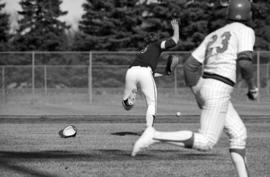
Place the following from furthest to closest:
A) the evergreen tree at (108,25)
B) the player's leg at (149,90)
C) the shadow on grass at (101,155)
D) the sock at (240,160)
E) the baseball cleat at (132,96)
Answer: the evergreen tree at (108,25)
the baseball cleat at (132,96)
the player's leg at (149,90)
the shadow on grass at (101,155)
the sock at (240,160)

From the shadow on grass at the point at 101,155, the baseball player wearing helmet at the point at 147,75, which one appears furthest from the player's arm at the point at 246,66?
the baseball player wearing helmet at the point at 147,75

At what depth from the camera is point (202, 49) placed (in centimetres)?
692

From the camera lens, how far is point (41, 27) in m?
61.2

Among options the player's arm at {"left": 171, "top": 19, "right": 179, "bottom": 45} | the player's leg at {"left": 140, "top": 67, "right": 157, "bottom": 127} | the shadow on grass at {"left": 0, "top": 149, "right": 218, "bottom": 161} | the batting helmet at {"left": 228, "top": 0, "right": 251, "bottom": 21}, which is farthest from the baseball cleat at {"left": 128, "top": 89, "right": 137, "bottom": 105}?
Answer: the batting helmet at {"left": 228, "top": 0, "right": 251, "bottom": 21}

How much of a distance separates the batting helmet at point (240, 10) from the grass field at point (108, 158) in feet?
7.82

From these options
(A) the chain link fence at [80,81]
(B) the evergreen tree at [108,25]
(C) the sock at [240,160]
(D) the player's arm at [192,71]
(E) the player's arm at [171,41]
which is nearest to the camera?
(D) the player's arm at [192,71]

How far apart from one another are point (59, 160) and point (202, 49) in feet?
12.4

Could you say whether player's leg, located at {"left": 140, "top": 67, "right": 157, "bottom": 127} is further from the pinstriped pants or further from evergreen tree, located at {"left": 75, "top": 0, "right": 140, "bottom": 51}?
evergreen tree, located at {"left": 75, "top": 0, "right": 140, "bottom": 51}

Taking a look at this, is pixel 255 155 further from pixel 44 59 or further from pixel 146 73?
pixel 44 59

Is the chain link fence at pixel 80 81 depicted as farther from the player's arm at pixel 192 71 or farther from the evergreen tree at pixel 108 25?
the player's arm at pixel 192 71

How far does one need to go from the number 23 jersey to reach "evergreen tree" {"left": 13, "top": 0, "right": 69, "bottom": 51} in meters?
53.2

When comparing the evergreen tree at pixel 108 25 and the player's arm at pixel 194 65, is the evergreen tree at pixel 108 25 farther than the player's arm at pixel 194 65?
Yes

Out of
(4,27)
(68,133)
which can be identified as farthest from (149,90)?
(4,27)

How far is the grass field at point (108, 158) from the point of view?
28.1 ft
